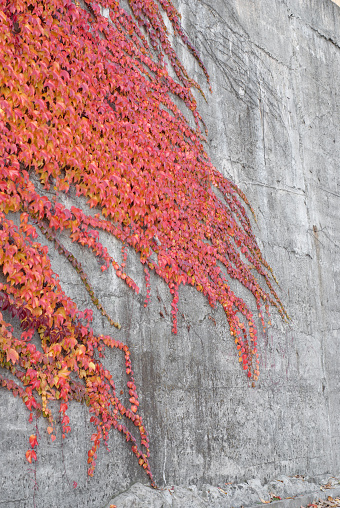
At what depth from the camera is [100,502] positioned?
11.0 feet

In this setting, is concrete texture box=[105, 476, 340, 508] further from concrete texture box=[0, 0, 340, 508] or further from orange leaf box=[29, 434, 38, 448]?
orange leaf box=[29, 434, 38, 448]

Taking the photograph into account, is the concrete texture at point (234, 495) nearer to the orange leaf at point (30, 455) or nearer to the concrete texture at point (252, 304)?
the concrete texture at point (252, 304)

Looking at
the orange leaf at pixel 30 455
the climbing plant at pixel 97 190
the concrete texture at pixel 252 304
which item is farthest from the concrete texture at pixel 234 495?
the orange leaf at pixel 30 455

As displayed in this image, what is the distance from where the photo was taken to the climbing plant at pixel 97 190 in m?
3.26

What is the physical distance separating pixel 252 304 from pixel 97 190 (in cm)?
212

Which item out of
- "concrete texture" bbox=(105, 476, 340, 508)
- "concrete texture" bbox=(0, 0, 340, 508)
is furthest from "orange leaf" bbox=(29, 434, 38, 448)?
"concrete texture" bbox=(105, 476, 340, 508)

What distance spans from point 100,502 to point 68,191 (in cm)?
230

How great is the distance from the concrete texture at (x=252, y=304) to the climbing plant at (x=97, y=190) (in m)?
0.13

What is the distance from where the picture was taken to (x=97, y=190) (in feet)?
12.5

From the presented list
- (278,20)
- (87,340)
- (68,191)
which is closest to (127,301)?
(87,340)

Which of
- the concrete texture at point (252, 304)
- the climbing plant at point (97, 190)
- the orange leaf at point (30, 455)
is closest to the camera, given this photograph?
the orange leaf at point (30, 455)

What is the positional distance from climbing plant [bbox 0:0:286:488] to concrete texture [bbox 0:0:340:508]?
5.0 inches

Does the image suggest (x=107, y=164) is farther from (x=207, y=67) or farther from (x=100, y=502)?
(x=100, y=502)

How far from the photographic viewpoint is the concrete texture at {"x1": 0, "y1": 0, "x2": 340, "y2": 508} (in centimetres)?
343
